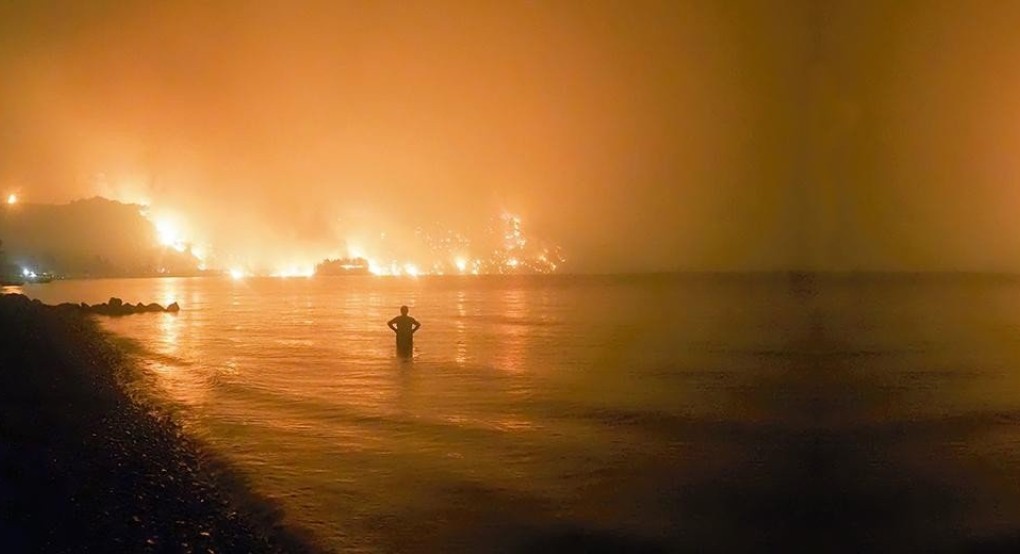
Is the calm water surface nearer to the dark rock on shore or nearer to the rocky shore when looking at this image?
the rocky shore

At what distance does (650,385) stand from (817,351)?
7.31 m

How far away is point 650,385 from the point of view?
87.4 feet

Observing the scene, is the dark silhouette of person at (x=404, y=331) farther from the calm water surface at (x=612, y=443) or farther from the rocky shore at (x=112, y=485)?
the rocky shore at (x=112, y=485)

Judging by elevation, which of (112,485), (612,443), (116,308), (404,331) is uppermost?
(116,308)

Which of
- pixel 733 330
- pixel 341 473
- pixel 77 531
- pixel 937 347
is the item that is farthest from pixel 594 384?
pixel 733 330

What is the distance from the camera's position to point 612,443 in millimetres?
16734

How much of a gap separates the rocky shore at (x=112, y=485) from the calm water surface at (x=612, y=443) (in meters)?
0.73

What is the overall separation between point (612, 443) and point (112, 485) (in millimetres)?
9685

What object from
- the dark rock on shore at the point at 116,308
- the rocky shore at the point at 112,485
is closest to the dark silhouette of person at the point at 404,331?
the rocky shore at the point at 112,485

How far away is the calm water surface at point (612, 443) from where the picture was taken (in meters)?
11.1

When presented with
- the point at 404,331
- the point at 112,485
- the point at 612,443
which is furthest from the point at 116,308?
the point at 112,485

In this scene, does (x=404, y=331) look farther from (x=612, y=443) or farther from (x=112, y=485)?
(x=112, y=485)

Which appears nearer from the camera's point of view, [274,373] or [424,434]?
[424,434]

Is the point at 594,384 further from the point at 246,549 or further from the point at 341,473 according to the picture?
the point at 246,549
